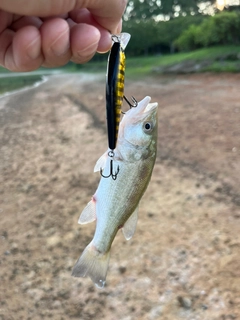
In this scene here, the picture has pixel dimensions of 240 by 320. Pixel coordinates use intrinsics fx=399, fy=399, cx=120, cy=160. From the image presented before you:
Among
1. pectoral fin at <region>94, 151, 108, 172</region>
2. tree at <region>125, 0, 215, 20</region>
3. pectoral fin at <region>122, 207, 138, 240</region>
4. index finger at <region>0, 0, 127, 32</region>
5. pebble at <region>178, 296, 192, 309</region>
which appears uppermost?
tree at <region>125, 0, 215, 20</region>

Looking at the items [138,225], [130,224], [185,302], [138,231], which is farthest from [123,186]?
[138,225]

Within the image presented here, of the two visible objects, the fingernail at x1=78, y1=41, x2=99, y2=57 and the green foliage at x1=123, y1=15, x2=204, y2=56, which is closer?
the fingernail at x1=78, y1=41, x2=99, y2=57

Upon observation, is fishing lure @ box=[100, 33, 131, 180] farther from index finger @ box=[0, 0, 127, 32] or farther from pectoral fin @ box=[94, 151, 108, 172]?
pectoral fin @ box=[94, 151, 108, 172]

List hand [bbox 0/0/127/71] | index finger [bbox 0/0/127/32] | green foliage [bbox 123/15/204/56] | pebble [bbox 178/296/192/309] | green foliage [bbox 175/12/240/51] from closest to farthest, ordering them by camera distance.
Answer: index finger [bbox 0/0/127/32]
hand [bbox 0/0/127/71]
pebble [bbox 178/296/192/309]
green foliage [bbox 175/12/240/51]
green foliage [bbox 123/15/204/56]

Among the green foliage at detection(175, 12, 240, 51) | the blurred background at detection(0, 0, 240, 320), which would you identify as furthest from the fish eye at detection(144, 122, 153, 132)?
the green foliage at detection(175, 12, 240, 51)

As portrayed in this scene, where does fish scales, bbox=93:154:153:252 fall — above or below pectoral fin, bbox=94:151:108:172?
below

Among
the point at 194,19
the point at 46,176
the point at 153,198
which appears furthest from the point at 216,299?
the point at 194,19

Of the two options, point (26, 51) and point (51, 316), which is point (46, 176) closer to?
point (51, 316)

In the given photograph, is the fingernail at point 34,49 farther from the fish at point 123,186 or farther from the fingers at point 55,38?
the fish at point 123,186
